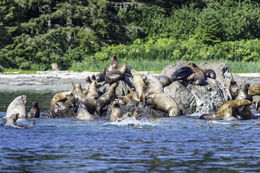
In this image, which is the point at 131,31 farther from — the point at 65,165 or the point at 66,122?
the point at 65,165

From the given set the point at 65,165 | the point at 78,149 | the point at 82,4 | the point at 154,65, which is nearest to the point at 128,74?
the point at 78,149

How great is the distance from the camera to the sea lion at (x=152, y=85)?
19016 mm

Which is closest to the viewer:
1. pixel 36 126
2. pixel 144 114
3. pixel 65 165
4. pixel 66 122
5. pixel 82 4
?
pixel 65 165

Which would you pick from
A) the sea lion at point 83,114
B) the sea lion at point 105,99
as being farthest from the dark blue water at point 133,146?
the sea lion at point 105,99

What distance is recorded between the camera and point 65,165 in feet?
32.7

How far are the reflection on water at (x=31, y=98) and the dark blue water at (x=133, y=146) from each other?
6.25 m

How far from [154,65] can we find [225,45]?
6.54 metres

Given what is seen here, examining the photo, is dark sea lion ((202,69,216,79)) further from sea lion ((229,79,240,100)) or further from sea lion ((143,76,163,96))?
sea lion ((143,76,163,96))

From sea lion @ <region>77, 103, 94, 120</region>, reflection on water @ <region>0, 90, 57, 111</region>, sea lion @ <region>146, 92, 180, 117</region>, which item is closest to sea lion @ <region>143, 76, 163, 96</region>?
sea lion @ <region>146, 92, 180, 117</region>

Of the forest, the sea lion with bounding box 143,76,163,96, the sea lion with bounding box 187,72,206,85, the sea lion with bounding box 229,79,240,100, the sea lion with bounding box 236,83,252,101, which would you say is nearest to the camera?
the sea lion with bounding box 143,76,163,96

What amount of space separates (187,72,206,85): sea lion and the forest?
18358 millimetres

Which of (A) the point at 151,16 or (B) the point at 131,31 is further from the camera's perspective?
(A) the point at 151,16

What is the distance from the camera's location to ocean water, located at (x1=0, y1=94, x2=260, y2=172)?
9898 millimetres

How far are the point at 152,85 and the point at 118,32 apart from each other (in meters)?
25.3
